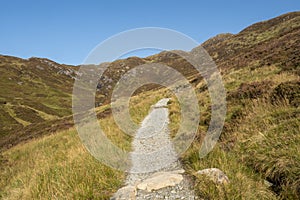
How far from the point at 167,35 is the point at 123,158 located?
4156 mm

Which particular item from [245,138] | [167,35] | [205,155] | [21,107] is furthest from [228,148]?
[21,107]

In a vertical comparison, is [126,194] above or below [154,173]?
above

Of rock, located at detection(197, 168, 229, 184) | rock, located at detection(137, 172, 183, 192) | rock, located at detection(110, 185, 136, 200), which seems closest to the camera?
rock, located at detection(197, 168, 229, 184)

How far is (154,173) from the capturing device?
18.5 feet

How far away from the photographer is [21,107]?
299ft

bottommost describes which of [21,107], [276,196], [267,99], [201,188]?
[276,196]

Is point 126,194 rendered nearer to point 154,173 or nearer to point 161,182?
point 161,182

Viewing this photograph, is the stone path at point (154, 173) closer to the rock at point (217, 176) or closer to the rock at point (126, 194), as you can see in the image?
the rock at point (126, 194)

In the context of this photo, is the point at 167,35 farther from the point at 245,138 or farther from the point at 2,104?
the point at 2,104

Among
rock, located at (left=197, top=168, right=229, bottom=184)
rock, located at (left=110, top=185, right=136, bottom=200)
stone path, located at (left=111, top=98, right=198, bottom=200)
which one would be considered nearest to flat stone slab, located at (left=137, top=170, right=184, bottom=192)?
stone path, located at (left=111, top=98, right=198, bottom=200)

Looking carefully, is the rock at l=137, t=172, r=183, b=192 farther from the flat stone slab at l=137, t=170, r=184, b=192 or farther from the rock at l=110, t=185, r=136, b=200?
the rock at l=110, t=185, r=136, b=200

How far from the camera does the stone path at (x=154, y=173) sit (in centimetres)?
430

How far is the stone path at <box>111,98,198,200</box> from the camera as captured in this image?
430 centimetres

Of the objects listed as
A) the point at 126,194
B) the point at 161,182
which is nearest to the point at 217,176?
the point at 161,182
